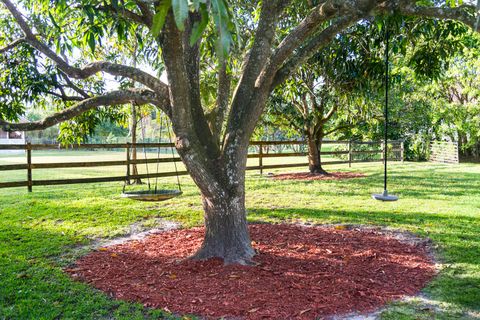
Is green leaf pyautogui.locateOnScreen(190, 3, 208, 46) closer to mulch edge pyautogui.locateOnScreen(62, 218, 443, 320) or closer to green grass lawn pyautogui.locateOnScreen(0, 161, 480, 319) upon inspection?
green grass lawn pyautogui.locateOnScreen(0, 161, 480, 319)

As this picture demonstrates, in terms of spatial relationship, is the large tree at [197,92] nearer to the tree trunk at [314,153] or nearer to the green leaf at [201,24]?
the green leaf at [201,24]

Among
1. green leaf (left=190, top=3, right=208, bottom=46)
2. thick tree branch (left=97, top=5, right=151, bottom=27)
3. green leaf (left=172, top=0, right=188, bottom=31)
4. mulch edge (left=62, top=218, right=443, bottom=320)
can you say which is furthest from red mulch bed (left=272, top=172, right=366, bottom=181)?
green leaf (left=172, top=0, right=188, bottom=31)

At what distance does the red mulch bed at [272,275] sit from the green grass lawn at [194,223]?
0.22 m

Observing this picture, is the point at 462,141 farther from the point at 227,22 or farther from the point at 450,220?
the point at 227,22

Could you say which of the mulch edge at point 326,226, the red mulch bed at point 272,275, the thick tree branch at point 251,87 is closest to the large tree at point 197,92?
the thick tree branch at point 251,87

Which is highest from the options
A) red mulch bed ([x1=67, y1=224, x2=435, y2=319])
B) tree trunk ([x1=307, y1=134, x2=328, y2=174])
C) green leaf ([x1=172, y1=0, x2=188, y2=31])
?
green leaf ([x1=172, y1=0, x2=188, y2=31])

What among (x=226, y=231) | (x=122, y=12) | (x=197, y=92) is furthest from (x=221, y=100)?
(x=226, y=231)

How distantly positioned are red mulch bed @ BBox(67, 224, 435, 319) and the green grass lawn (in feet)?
0.73

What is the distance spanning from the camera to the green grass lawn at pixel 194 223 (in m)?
3.39

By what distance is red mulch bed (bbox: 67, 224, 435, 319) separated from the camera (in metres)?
3.34

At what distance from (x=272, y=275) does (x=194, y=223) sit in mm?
2787

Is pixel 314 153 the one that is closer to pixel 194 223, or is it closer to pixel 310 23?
pixel 194 223

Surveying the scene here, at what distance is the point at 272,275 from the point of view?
396cm

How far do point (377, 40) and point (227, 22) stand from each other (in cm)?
457
